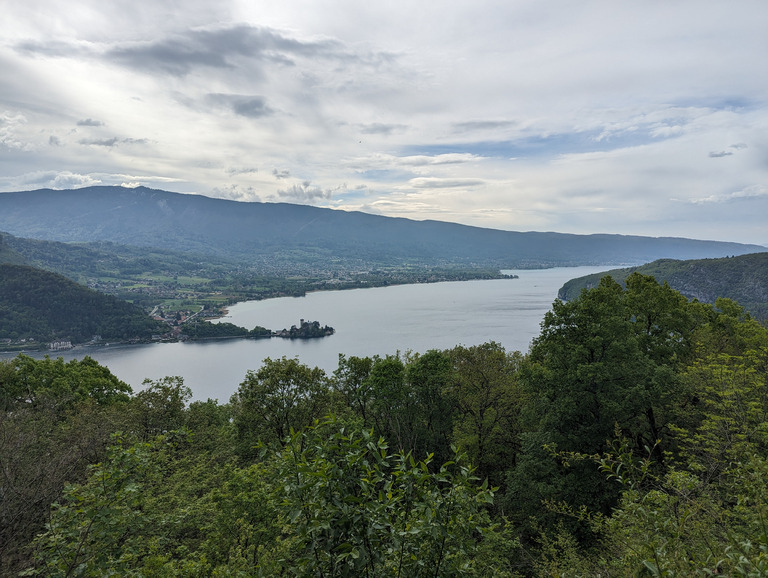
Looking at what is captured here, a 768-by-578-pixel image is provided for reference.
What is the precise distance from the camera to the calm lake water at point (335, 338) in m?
64.7

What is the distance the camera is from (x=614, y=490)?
13.2m

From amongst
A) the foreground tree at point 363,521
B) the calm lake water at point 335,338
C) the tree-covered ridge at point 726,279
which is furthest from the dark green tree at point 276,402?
the tree-covered ridge at point 726,279

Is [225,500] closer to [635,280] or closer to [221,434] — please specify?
[221,434]

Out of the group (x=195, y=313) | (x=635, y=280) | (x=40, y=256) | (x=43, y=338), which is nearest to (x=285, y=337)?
(x=195, y=313)

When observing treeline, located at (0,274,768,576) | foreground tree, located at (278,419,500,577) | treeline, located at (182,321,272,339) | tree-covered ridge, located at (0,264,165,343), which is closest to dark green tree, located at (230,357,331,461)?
treeline, located at (0,274,768,576)

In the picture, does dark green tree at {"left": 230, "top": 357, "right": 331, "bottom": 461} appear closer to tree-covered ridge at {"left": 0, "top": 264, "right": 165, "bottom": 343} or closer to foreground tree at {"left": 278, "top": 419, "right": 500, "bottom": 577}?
foreground tree at {"left": 278, "top": 419, "right": 500, "bottom": 577}

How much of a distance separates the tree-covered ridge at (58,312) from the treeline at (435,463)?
7787cm

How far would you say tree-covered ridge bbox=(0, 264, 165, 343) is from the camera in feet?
301

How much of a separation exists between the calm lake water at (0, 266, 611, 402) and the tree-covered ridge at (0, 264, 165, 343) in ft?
32.9

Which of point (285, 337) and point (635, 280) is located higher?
point (635, 280)

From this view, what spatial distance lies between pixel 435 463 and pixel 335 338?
6400 centimetres

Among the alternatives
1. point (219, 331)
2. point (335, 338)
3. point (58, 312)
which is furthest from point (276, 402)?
point (58, 312)

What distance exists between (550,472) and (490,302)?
116747 millimetres

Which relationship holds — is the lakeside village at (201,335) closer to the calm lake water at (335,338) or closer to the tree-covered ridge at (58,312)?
the tree-covered ridge at (58,312)
